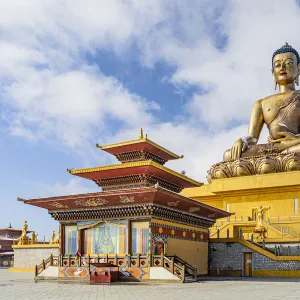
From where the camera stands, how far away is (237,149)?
3481cm

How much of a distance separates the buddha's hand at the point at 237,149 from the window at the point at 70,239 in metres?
16.3

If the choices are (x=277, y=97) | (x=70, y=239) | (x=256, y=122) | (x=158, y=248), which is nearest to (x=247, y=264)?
(x=158, y=248)

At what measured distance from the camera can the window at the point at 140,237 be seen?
771 inches

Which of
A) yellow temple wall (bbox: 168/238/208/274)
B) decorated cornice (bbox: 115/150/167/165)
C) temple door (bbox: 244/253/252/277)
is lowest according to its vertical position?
temple door (bbox: 244/253/252/277)

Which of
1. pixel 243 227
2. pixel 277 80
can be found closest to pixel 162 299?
pixel 243 227

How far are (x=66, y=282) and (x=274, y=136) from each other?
2107 centimetres

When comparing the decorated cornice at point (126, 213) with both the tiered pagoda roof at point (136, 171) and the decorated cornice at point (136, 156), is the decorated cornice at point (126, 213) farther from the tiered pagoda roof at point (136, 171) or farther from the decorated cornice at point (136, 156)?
the decorated cornice at point (136, 156)

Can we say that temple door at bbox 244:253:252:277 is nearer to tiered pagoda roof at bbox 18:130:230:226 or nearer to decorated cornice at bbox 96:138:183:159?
tiered pagoda roof at bbox 18:130:230:226

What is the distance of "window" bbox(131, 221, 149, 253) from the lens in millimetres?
19578

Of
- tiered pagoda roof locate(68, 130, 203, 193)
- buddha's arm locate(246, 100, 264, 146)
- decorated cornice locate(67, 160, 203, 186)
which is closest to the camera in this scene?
decorated cornice locate(67, 160, 203, 186)

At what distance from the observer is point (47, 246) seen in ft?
99.5

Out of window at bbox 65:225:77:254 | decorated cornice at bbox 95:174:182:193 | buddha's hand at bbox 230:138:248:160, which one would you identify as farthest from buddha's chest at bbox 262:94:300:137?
window at bbox 65:225:77:254

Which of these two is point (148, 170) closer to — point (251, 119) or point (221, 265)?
point (221, 265)

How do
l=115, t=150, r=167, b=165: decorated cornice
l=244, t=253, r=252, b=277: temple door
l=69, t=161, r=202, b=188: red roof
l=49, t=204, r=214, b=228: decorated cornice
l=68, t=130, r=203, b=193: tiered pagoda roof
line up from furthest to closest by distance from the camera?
l=244, t=253, r=252, b=277: temple door
l=115, t=150, r=167, b=165: decorated cornice
l=68, t=130, r=203, b=193: tiered pagoda roof
l=69, t=161, r=202, b=188: red roof
l=49, t=204, r=214, b=228: decorated cornice
